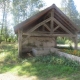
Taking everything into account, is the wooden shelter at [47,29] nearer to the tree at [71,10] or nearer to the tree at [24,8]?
the tree at [24,8]

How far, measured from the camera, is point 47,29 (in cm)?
1686

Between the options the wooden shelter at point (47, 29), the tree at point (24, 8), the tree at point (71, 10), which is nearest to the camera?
the wooden shelter at point (47, 29)

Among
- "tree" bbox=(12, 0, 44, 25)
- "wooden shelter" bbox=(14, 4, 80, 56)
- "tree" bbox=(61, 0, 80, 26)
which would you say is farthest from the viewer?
"tree" bbox=(61, 0, 80, 26)

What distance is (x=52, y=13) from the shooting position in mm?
14703

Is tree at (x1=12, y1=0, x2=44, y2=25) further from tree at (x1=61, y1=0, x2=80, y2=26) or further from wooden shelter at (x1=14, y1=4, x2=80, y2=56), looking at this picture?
wooden shelter at (x1=14, y1=4, x2=80, y2=56)

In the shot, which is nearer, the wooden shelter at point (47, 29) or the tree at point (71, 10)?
the wooden shelter at point (47, 29)

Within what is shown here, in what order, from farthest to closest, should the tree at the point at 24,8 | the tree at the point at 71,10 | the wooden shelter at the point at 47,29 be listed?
the tree at the point at 71,10 → the tree at the point at 24,8 → the wooden shelter at the point at 47,29

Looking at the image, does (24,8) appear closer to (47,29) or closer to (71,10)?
(71,10)

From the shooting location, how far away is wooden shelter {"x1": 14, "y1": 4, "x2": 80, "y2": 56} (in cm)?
1431

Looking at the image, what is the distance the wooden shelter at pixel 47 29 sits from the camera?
14.3 meters

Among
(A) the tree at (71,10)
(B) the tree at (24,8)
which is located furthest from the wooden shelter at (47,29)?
(A) the tree at (71,10)

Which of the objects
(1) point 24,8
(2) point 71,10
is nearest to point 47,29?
(1) point 24,8

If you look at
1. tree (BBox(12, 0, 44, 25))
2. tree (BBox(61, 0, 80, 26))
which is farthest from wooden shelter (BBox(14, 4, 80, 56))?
tree (BBox(61, 0, 80, 26))

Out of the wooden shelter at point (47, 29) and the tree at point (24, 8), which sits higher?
the tree at point (24, 8)
